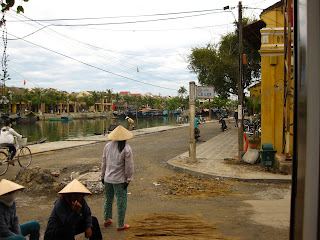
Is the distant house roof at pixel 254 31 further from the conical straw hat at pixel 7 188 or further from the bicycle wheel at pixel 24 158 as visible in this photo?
the conical straw hat at pixel 7 188

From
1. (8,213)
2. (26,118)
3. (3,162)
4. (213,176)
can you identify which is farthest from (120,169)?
(26,118)

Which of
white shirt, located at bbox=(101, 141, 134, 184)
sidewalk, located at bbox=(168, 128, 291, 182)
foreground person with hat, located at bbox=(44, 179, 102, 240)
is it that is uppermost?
white shirt, located at bbox=(101, 141, 134, 184)

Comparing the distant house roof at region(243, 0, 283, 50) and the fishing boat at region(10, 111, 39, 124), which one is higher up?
the distant house roof at region(243, 0, 283, 50)

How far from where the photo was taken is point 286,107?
32.3 feet

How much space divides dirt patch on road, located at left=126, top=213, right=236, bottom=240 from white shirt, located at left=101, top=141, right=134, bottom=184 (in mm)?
861

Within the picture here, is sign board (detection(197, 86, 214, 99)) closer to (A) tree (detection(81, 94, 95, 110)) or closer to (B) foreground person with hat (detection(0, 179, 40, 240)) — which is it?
(B) foreground person with hat (detection(0, 179, 40, 240))

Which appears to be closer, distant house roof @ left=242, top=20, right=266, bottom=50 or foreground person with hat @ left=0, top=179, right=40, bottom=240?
foreground person with hat @ left=0, top=179, right=40, bottom=240

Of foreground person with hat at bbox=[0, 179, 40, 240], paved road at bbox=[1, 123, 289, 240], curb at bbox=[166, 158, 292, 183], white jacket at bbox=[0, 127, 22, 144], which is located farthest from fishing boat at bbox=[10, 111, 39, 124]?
foreground person with hat at bbox=[0, 179, 40, 240]

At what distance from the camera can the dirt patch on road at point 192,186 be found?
22.5 ft

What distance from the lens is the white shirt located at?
4.59 meters

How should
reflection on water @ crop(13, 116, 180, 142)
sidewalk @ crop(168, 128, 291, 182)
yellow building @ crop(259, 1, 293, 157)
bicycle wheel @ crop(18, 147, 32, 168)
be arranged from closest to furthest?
sidewalk @ crop(168, 128, 291, 182) < bicycle wheel @ crop(18, 147, 32, 168) < yellow building @ crop(259, 1, 293, 157) < reflection on water @ crop(13, 116, 180, 142)

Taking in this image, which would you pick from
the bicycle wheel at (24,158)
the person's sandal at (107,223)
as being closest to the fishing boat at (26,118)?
the bicycle wheel at (24,158)

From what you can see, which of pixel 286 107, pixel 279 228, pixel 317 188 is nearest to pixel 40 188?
pixel 279 228

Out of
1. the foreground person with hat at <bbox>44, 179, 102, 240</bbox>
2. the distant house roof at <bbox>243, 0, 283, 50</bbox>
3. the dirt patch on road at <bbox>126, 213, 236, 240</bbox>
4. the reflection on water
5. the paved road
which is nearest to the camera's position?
the foreground person with hat at <bbox>44, 179, 102, 240</bbox>
